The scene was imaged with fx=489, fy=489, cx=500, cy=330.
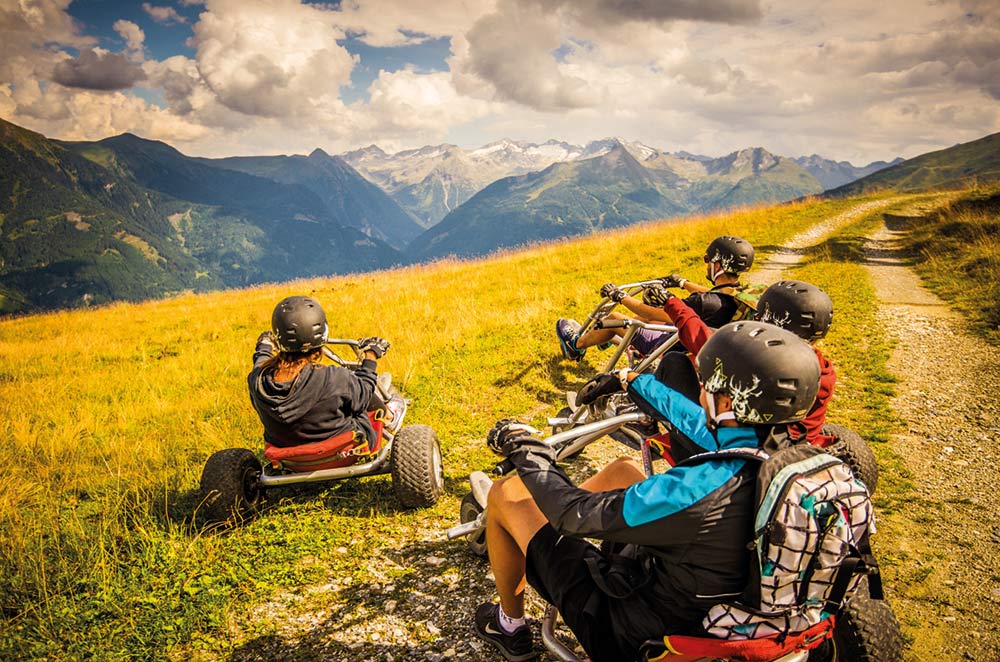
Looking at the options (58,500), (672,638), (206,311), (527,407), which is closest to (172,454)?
(58,500)

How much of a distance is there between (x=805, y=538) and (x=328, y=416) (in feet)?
12.0

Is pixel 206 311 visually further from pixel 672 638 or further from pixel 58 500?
pixel 672 638

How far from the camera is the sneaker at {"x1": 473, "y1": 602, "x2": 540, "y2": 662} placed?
9.38ft

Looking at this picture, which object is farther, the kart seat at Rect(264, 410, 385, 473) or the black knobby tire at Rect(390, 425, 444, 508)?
the black knobby tire at Rect(390, 425, 444, 508)

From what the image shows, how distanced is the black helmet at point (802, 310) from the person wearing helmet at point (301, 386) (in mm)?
3638

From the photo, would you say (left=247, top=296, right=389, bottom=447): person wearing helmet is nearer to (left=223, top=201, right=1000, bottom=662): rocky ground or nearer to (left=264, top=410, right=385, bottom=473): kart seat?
(left=264, top=410, right=385, bottom=473): kart seat

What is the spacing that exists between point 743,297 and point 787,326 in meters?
1.26

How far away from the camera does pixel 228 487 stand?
14.2 feet

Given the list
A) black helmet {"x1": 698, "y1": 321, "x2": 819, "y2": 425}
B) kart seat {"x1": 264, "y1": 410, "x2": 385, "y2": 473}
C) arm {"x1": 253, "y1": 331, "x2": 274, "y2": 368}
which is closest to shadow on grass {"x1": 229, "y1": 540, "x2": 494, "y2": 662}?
kart seat {"x1": 264, "y1": 410, "x2": 385, "y2": 473}

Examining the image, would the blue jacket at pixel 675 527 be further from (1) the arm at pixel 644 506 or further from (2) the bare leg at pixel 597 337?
(2) the bare leg at pixel 597 337

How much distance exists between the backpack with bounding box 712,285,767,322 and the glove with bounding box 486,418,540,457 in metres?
3.35

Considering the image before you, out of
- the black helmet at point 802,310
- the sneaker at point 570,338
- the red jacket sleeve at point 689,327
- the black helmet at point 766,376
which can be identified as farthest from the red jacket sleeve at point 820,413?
the sneaker at point 570,338

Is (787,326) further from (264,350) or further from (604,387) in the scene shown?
(264,350)

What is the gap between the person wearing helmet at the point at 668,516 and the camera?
6.06 ft
